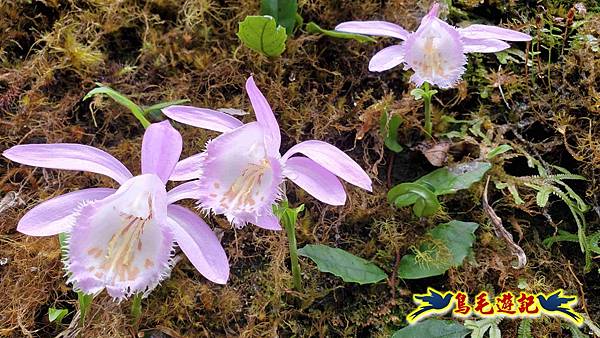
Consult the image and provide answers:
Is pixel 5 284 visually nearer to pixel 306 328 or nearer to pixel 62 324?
pixel 62 324

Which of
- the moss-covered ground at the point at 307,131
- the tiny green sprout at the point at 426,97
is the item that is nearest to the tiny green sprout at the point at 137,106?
the moss-covered ground at the point at 307,131

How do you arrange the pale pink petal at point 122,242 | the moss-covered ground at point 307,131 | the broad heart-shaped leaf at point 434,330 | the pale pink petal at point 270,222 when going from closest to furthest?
the pale pink petal at point 122,242 < the pale pink petal at point 270,222 < the broad heart-shaped leaf at point 434,330 < the moss-covered ground at point 307,131

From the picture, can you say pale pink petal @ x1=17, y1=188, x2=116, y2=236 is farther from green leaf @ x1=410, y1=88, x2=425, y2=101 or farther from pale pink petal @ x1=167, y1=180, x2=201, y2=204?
green leaf @ x1=410, y1=88, x2=425, y2=101

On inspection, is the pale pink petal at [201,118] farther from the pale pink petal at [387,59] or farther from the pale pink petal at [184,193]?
the pale pink petal at [387,59]

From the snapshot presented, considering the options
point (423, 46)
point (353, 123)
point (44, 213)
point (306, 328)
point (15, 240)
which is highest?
point (423, 46)

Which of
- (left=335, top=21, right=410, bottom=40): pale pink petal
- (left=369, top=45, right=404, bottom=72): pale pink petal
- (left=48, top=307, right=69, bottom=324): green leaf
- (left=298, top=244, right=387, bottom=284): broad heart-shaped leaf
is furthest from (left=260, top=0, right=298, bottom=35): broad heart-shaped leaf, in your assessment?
(left=48, top=307, right=69, bottom=324): green leaf

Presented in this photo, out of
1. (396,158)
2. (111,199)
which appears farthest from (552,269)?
(111,199)

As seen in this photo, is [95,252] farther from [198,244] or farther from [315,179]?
[315,179]

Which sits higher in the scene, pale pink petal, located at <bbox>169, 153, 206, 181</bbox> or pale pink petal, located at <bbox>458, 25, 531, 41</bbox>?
pale pink petal, located at <bbox>458, 25, 531, 41</bbox>
